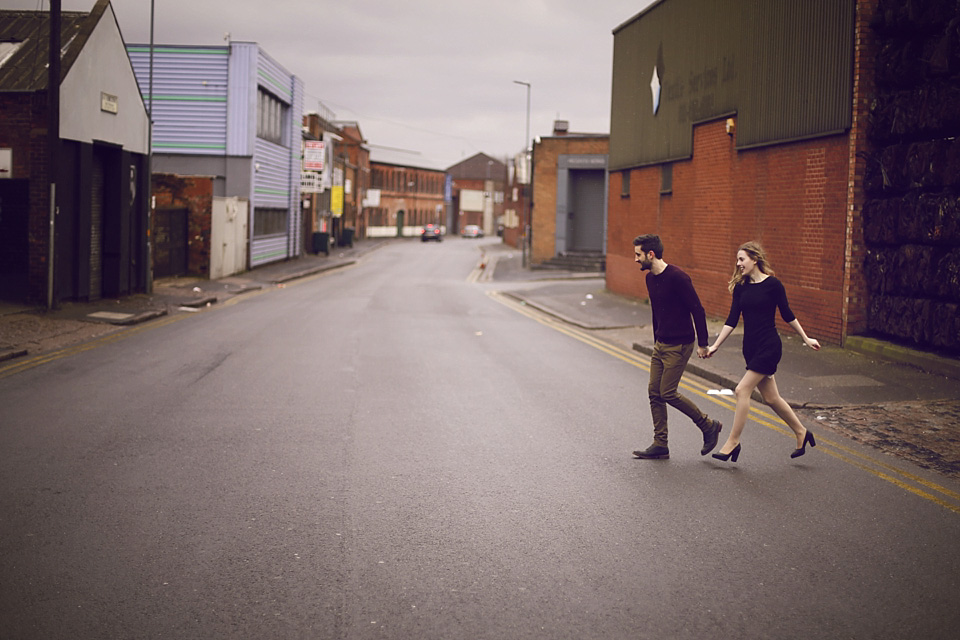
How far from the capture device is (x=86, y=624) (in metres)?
4.17

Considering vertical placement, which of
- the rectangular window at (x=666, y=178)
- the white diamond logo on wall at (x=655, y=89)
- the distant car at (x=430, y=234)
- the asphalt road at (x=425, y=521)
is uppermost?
the white diamond logo on wall at (x=655, y=89)

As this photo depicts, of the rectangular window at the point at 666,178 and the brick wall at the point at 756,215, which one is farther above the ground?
the rectangular window at the point at 666,178

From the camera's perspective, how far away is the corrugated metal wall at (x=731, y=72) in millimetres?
14789

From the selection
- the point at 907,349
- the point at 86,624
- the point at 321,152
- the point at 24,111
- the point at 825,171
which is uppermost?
the point at 321,152

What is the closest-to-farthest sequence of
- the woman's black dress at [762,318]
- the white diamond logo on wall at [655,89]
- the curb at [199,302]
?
the woman's black dress at [762,318] < the curb at [199,302] < the white diamond logo on wall at [655,89]

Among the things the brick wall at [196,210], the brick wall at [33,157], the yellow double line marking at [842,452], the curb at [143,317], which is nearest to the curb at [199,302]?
the curb at [143,317]

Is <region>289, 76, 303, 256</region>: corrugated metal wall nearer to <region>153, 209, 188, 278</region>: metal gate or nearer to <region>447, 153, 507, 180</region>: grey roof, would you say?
<region>153, 209, 188, 278</region>: metal gate

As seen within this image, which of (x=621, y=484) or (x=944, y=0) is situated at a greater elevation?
(x=944, y=0)

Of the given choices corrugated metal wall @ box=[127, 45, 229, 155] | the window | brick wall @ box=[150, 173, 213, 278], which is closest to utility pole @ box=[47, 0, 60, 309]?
brick wall @ box=[150, 173, 213, 278]

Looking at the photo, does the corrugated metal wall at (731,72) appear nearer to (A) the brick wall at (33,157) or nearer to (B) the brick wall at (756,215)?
(B) the brick wall at (756,215)

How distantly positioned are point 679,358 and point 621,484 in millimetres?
1502

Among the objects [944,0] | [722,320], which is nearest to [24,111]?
[722,320]

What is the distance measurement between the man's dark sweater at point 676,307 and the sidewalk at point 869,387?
87.6 inches

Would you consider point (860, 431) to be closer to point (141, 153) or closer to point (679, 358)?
point (679, 358)
